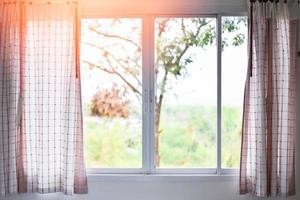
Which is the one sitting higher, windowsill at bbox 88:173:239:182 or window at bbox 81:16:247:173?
window at bbox 81:16:247:173

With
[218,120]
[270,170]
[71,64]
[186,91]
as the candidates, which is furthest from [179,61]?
[270,170]

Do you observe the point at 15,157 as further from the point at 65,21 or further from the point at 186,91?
the point at 186,91

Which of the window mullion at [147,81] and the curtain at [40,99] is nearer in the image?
the curtain at [40,99]

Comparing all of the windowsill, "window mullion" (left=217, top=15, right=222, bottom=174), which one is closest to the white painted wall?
the windowsill

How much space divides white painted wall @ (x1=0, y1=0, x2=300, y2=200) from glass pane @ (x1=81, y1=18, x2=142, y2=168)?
0.14 m

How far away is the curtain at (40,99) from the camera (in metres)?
3.40

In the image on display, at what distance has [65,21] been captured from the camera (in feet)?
11.2

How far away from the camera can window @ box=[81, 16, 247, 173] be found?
3.59 metres

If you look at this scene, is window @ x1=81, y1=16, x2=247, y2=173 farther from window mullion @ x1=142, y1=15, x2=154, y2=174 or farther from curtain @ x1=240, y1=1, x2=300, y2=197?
curtain @ x1=240, y1=1, x2=300, y2=197

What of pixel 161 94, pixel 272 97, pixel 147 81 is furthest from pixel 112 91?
pixel 272 97

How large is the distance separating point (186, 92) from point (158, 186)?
0.83m

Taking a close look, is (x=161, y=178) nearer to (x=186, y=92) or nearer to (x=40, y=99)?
(x=186, y=92)

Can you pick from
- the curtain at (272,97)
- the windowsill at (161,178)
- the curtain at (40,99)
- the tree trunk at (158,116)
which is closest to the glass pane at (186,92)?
the tree trunk at (158,116)

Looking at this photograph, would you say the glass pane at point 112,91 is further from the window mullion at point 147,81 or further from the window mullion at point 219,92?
the window mullion at point 219,92
